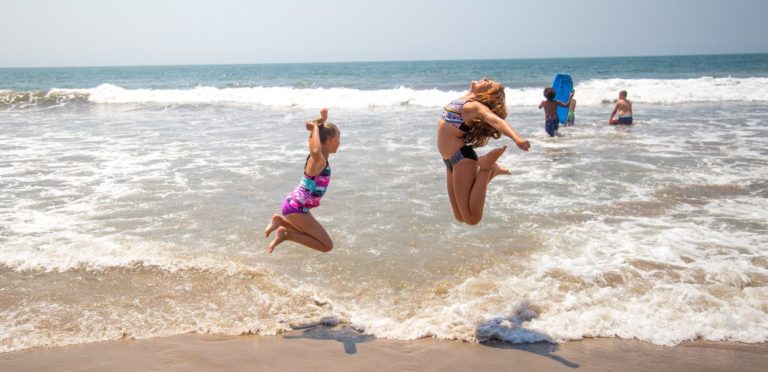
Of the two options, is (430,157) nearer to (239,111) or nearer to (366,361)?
(366,361)

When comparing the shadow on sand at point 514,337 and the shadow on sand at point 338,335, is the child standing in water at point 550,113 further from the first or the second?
the shadow on sand at point 338,335

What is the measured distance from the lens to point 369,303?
Answer: 17.7ft

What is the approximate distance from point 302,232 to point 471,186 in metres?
1.72

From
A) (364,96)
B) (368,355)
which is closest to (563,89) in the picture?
(368,355)

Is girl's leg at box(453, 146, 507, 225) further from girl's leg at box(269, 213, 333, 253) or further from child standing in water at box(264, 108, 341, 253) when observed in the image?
girl's leg at box(269, 213, 333, 253)

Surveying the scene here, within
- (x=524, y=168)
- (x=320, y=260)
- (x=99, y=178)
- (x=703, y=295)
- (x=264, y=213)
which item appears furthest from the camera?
(x=524, y=168)

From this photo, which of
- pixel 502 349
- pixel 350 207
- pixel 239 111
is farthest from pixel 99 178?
pixel 239 111

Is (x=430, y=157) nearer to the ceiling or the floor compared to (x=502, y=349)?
nearer to the ceiling

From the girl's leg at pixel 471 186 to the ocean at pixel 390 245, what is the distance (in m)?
0.89

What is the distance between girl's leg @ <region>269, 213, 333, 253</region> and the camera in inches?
209

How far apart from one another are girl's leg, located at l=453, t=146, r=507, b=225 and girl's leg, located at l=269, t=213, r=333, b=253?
53.7 inches

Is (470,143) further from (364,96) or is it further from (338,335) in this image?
(364,96)

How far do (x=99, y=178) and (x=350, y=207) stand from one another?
17.7 ft

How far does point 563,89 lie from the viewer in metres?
17.1
